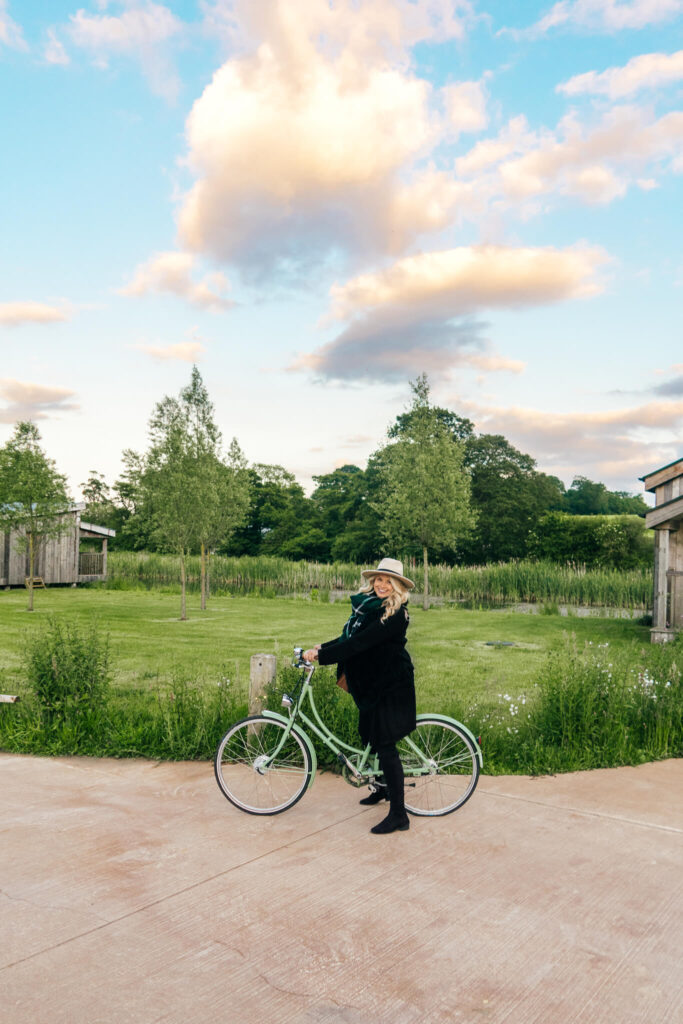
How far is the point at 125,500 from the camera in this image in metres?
80.0

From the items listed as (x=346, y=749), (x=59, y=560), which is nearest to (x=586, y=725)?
(x=346, y=749)

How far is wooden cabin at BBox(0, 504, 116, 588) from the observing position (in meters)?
31.1

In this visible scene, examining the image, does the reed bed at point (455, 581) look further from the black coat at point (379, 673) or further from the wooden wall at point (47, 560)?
the black coat at point (379, 673)

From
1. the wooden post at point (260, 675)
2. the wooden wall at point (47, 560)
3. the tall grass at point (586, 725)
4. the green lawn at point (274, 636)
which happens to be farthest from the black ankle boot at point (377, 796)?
the wooden wall at point (47, 560)

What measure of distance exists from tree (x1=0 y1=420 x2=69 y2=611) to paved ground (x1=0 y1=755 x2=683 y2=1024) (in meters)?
18.6

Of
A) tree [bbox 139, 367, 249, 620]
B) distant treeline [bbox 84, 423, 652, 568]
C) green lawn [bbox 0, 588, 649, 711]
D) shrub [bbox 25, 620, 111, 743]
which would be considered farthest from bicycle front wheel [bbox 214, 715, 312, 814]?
distant treeline [bbox 84, 423, 652, 568]

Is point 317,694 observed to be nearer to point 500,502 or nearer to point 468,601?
point 468,601

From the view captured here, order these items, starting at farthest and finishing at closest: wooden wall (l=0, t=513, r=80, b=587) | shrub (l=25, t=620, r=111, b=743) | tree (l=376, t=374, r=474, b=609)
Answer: wooden wall (l=0, t=513, r=80, b=587) < tree (l=376, t=374, r=474, b=609) < shrub (l=25, t=620, r=111, b=743)

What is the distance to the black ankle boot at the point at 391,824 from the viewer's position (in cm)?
493

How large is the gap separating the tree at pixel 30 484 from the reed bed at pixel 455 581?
29.5 ft

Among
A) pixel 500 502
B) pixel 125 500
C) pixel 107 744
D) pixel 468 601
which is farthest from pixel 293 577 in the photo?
pixel 125 500

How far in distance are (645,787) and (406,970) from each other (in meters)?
3.30

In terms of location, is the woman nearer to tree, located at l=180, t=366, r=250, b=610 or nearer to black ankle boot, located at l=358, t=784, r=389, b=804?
black ankle boot, located at l=358, t=784, r=389, b=804

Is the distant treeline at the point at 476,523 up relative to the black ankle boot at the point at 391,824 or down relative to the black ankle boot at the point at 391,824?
up
